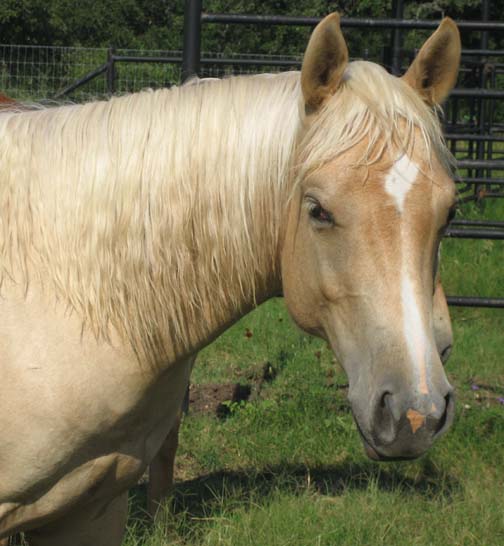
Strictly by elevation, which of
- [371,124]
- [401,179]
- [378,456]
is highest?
[371,124]

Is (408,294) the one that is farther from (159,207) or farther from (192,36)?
(192,36)

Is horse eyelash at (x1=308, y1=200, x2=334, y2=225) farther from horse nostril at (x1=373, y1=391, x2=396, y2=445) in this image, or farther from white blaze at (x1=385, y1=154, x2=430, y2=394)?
horse nostril at (x1=373, y1=391, x2=396, y2=445)

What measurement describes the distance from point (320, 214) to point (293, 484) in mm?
2071

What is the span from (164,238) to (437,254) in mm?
739

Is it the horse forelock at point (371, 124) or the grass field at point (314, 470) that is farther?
the grass field at point (314, 470)

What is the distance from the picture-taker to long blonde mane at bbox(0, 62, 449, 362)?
2242 millimetres

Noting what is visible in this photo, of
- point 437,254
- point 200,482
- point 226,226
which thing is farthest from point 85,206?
point 200,482

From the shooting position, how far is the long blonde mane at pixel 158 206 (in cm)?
224

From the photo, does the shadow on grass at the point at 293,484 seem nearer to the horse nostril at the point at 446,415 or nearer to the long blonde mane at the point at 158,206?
the long blonde mane at the point at 158,206

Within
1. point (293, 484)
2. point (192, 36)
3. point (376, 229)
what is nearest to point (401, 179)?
point (376, 229)

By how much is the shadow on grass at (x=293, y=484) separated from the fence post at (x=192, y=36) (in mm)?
2002

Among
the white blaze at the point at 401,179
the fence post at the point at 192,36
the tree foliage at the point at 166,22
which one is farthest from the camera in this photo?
the tree foliage at the point at 166,22

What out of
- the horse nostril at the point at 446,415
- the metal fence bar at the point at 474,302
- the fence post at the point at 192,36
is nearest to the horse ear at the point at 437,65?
the horse nostril at the point at 446,415

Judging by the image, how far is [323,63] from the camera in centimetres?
211
